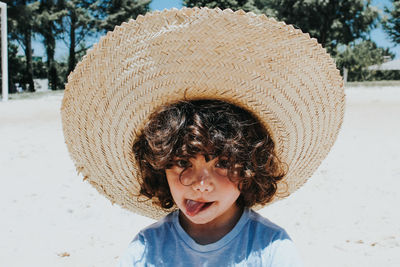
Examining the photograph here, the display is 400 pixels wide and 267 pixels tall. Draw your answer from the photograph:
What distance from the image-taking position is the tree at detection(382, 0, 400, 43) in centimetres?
2987

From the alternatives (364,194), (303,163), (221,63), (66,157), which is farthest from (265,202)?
(66,157)

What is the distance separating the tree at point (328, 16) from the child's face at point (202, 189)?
2880 centimetres

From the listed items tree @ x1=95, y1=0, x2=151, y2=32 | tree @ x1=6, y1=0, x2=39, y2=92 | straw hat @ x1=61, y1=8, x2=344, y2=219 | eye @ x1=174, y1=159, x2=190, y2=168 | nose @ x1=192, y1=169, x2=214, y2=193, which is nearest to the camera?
straw hat @ x1=61, y1=8, x2=344, y2=219

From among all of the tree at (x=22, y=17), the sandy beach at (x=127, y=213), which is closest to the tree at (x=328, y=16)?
the tree at (x=22, y=17)

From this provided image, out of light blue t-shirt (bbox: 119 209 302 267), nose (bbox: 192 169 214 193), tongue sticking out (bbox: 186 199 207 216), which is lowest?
light blue t-shirt (bbox: 119 209 302 267)

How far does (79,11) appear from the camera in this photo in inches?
1151

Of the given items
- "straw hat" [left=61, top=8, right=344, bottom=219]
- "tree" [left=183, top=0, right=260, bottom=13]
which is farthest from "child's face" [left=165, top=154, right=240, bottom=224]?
"tree" [left=183, top=0, right=260, bottom=13]

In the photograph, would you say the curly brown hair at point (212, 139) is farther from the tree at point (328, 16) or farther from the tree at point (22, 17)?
the tree at point (328, 16)

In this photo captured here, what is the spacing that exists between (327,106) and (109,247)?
2104 mm

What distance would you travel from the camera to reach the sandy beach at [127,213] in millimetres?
2834

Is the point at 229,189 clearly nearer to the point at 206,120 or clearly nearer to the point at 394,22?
the point at 206,120

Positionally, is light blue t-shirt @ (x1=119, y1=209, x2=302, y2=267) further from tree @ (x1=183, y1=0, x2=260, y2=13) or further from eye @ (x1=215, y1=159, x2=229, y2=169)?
tree @ (x1=183, y1=0, x2=260, y2=13)

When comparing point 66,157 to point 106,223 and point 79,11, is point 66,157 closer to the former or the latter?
point 106,223

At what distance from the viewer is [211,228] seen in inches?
59.6
